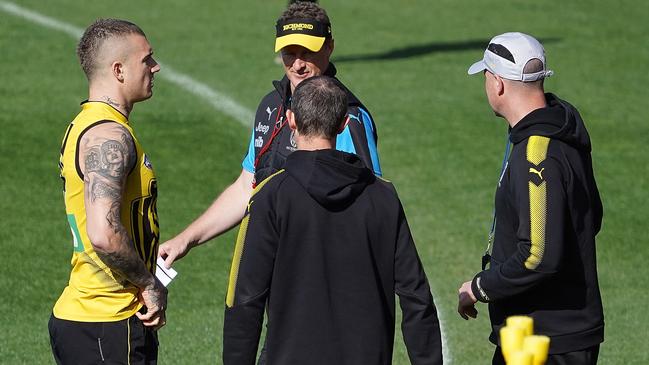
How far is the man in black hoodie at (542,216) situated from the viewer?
5.39m

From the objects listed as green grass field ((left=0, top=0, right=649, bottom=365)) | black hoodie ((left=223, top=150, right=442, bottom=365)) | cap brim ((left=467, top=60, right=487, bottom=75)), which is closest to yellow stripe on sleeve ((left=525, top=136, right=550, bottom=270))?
cap brim ((left=467, top=60, right=487, bottom=75))

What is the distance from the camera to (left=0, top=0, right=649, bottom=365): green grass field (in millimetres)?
9648

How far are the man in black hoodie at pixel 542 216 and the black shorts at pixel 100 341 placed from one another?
160 centimetres

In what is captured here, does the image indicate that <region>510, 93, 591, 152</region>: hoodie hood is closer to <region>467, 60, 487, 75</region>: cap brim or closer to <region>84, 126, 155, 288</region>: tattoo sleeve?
<region>467, 60, 487, 75</region>: cap brim

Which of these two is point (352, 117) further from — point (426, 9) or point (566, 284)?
point (426, 9)

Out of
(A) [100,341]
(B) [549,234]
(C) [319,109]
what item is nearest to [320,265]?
(C) [319,109]

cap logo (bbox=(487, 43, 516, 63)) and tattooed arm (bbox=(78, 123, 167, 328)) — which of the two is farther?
cap logo (bbox=(487, 43, 516, 63))

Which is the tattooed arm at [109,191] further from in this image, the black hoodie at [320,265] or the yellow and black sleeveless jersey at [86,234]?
the black hoodie at [320,265]

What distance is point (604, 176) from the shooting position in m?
13.5

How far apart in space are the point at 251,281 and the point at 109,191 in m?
0.81

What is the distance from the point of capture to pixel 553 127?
5477 millimetres

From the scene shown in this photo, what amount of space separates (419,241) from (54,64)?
328 inches

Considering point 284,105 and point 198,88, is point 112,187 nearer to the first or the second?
point 284,105

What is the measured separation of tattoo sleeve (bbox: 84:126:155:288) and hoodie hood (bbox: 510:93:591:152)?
1.79 m
